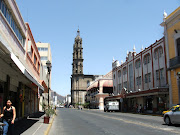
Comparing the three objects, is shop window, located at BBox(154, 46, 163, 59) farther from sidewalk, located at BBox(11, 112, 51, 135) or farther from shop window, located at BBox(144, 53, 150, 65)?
sidewalk, located at BBox(11, 112, 51, 135)

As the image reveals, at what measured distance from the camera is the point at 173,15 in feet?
104

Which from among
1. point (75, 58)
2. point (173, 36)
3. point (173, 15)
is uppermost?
point (75, 58)

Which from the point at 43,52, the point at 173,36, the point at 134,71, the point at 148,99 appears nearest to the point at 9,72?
the point at 173,36

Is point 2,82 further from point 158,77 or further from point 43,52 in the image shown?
point 43,52

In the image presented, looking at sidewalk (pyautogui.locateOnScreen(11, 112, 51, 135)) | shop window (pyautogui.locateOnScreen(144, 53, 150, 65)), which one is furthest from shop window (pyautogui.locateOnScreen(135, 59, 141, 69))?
sidewalk (pyautogui.locateOnScreen(11, 112, 51, 135))

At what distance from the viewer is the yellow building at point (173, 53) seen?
99.2 feet

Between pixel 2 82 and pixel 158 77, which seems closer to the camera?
pixel 2 82

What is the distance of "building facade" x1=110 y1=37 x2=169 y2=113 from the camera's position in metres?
33.7

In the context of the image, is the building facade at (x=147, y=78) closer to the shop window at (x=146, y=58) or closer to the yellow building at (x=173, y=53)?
the shop window at (x=146, y=58)

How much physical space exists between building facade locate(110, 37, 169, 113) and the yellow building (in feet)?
3.80

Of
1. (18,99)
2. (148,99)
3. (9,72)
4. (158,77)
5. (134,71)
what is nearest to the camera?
(9,72)

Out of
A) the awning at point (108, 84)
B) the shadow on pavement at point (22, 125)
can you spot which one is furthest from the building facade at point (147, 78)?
the shadow on pavement at point (22, 125)

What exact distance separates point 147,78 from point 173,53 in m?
8.70

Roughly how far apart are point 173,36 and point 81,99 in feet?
284
